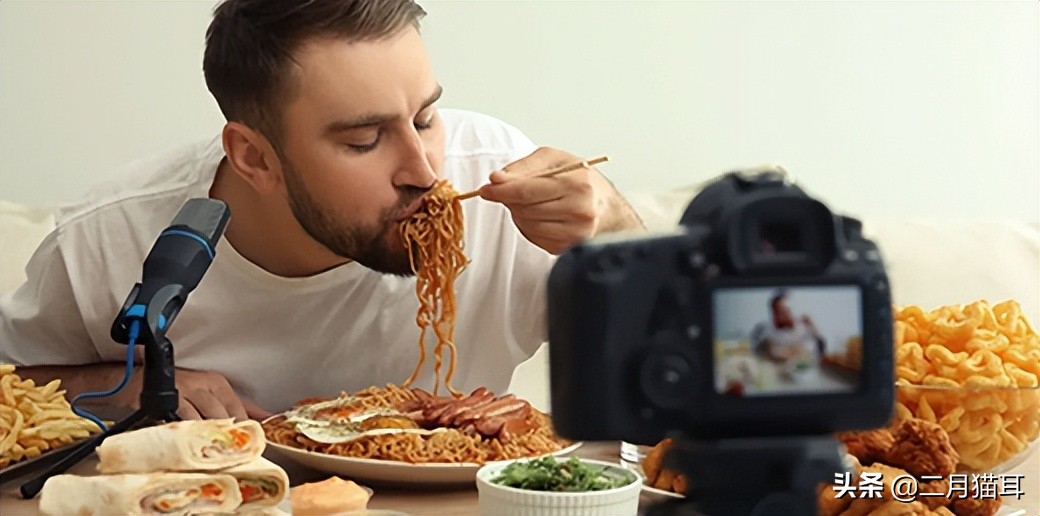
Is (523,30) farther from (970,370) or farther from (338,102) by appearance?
(970,370)

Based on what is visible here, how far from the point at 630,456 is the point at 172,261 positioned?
1.60 feet

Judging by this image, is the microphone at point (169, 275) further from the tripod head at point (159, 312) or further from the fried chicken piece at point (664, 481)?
the fried chicken piece at point (664, 481)

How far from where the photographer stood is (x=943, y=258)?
86.8 inches

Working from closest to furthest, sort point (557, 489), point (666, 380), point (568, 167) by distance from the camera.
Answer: point (666, 380), point (557, 489), point (568, 167)

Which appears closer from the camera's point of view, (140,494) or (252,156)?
(140,494)

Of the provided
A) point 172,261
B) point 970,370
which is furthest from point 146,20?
point 970,370

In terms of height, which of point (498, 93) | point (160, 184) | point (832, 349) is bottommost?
point (832, 349)

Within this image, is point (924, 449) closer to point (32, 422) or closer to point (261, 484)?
point (261, 484)

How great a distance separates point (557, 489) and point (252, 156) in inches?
41.2

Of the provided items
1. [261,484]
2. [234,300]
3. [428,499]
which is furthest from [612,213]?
[261,484]

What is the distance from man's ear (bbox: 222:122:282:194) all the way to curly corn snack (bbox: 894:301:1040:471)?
3.45 ft

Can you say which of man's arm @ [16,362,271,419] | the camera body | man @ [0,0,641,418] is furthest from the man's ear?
the camera body

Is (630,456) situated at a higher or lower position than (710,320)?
lower

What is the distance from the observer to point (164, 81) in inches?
81.2
